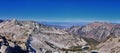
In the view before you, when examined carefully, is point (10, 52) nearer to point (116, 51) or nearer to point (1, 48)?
point (1, 48)

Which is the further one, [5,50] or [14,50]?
[14,50]

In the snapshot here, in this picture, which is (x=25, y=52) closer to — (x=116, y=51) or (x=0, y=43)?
(x=0, y=43)

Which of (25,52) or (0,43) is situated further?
(25,52)

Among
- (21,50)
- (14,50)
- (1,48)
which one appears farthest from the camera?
(21,50)

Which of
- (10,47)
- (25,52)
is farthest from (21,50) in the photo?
(10,47)

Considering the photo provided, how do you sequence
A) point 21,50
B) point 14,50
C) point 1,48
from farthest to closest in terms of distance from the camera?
1. point 21,50
2. point 14,50
3. point 1,48

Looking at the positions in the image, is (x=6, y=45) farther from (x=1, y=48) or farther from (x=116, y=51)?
Answer: (x=116, y=51)

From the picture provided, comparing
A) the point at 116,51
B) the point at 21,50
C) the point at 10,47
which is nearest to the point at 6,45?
the point at 10,47
